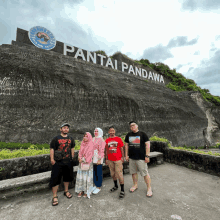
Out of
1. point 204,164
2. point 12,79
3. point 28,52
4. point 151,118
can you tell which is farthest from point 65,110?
point 151,118

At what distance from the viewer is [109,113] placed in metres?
11.2

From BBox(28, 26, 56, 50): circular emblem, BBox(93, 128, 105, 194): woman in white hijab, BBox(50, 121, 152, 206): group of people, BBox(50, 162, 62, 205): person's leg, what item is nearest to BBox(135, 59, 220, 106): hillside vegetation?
BBox(28, 26, 56, 50): circular emblem

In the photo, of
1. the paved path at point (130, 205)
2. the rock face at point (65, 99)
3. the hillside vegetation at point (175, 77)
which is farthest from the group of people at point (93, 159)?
the hillside vegetation at point (175, 77)

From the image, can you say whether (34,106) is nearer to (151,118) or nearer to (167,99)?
(151,118)

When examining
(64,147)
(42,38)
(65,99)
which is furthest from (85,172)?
(42,38)

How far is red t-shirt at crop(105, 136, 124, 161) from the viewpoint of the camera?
315 centimetres

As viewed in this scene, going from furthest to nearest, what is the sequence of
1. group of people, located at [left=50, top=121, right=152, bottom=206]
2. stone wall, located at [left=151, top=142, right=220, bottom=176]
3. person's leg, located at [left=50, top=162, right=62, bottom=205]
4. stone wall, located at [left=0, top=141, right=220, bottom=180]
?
stone wall, located at [left=151, top=142, right=220, bottom=176], stone wall, located at [left=0, top=141, right=220, bottom=180], group of people, located at [left=50, top=121, right=152, bottom=206], person's leg, located at [left=50, top=162, right=62, bottom=205]

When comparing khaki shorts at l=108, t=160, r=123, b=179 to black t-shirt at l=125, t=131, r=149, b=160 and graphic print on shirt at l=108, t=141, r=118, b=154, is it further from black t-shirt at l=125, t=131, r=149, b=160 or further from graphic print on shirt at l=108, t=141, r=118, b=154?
black t-shirt at l=125, t=131, r=149, b=160

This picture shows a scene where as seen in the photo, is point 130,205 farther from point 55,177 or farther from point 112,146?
point 55,177

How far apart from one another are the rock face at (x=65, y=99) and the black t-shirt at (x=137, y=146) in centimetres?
659

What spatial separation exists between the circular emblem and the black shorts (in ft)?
34.3

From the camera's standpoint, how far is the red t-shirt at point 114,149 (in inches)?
124

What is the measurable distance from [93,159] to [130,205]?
4.23 ft

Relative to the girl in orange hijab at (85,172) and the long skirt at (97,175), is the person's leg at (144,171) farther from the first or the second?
the girl in orange hijab at (85,172)
